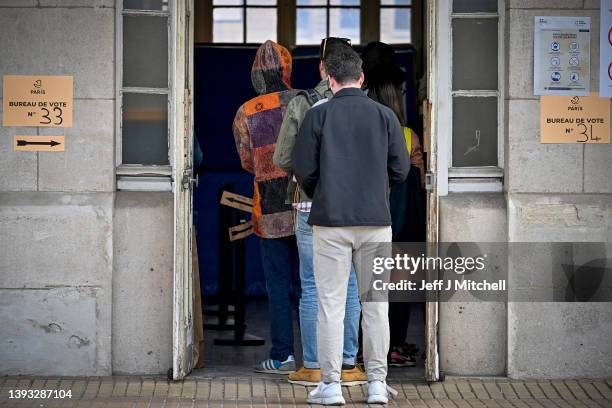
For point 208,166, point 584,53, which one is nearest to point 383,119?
point 584,53

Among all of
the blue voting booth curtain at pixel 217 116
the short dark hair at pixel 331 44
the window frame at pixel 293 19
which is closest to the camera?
the short dark hair at pixel 331 44

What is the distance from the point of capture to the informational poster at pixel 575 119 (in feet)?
25.4

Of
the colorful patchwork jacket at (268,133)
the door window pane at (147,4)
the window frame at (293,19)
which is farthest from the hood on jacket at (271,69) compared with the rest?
the window frame at (293,19)

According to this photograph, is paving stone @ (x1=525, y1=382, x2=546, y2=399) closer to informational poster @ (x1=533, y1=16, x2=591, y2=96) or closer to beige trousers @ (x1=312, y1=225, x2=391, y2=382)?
beige trousers @ (x1=312, y1=225, x2=391, y2=382)

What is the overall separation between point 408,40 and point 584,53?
174 inches

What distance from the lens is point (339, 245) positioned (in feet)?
22.4

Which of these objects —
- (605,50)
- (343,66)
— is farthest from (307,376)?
(605,50)

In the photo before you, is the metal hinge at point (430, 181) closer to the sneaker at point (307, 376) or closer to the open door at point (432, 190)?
the open door at point (432, 190)

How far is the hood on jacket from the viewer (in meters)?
7.81

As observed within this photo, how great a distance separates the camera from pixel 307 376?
759 centimetres

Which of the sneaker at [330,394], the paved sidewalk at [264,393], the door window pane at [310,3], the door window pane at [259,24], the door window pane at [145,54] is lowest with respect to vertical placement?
the paved sidewalk at [264,393]

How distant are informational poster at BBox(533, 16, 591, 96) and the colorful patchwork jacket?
161cm

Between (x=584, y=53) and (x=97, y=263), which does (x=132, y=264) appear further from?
(x=584, y=53)

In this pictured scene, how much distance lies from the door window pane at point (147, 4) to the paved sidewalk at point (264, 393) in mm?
2414
